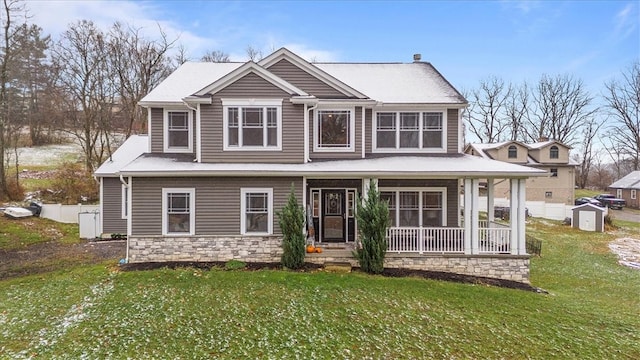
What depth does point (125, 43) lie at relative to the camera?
85.6 ft

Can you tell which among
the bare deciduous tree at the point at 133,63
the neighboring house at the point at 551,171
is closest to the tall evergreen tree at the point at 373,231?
the bare deciduous tree at the point at 133,63

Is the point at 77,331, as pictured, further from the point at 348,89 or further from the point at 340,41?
the point at 340,41

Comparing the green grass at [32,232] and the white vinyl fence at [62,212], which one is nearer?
the green grass at [32,232]

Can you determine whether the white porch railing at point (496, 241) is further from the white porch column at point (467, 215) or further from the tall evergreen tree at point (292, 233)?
the tall evergreen tree at point (292, 233)

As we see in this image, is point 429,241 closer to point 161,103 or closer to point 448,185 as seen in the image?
point 448,185

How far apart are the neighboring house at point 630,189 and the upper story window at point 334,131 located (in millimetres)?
36917

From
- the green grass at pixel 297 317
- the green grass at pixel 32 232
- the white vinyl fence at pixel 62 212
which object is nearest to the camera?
the green grass at pixel 297 317

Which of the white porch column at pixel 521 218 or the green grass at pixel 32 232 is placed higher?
the white porch column at pixel 521 218

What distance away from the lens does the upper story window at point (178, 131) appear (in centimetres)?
1219

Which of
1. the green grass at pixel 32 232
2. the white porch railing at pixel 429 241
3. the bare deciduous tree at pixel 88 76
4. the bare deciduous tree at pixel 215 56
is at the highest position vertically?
the bare deciduous tree at pixel 215 56

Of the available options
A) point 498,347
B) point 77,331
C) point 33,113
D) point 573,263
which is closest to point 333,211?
point 498,347

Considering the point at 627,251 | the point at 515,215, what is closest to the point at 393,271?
the point at 515,215

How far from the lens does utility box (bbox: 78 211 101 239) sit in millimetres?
15266

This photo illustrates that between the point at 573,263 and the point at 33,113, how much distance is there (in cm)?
4194
